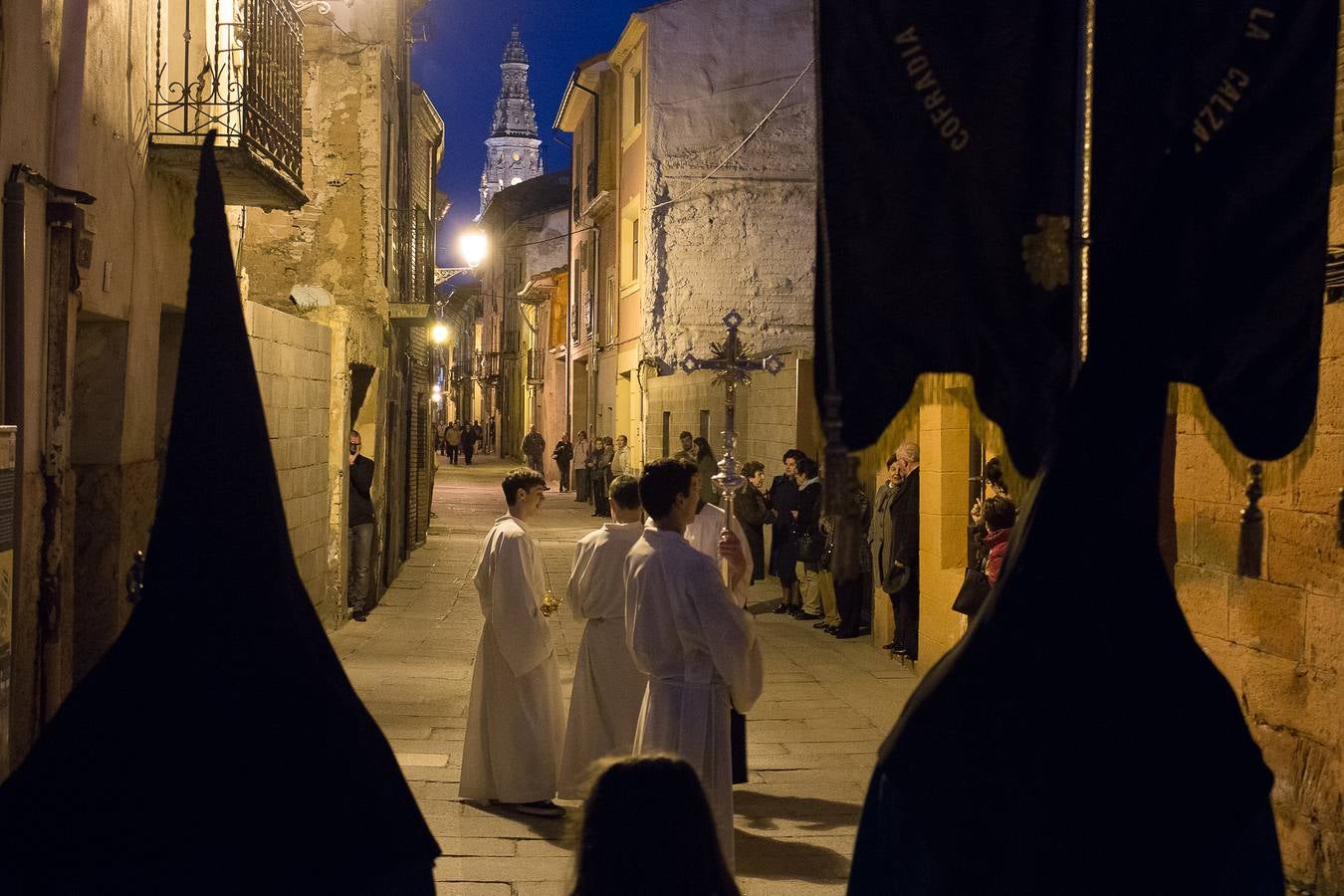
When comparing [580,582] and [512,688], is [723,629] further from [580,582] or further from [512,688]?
[512,688]

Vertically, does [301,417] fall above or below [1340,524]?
above

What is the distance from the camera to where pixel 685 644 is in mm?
6457

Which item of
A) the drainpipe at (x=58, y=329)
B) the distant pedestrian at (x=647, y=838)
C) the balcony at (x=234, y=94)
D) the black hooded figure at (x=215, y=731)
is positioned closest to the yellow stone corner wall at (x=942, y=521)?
the balcony at (x=234, y=94)

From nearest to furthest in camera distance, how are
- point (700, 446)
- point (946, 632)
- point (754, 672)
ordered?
point (754, 672) < point (946, 632) < point (700, 446)

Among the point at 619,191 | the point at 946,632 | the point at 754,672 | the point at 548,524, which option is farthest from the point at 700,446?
the point at 754,672

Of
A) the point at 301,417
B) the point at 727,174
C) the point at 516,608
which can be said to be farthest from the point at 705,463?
the point at 516,608

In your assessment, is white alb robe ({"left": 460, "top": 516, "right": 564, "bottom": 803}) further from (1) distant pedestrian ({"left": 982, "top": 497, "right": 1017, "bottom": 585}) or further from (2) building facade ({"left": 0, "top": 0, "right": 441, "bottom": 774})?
(1) distant pedestrian ({"left": 982, "top": 497, "right": 1017, "bottom": 585})

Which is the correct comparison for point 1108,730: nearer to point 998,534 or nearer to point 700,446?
point 998,534

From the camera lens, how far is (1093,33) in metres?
4.18

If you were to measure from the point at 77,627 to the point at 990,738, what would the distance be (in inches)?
276

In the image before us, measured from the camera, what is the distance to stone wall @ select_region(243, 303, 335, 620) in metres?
12.0

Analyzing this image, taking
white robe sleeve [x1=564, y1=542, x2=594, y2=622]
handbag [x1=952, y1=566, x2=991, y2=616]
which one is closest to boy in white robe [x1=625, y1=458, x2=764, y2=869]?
white robe sleeve [x1=564, y1=542, x2=594, y2=622]

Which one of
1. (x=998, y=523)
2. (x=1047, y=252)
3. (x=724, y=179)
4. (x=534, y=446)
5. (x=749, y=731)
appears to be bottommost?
(x=749, y=731)

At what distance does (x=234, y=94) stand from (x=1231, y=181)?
28.1ft
